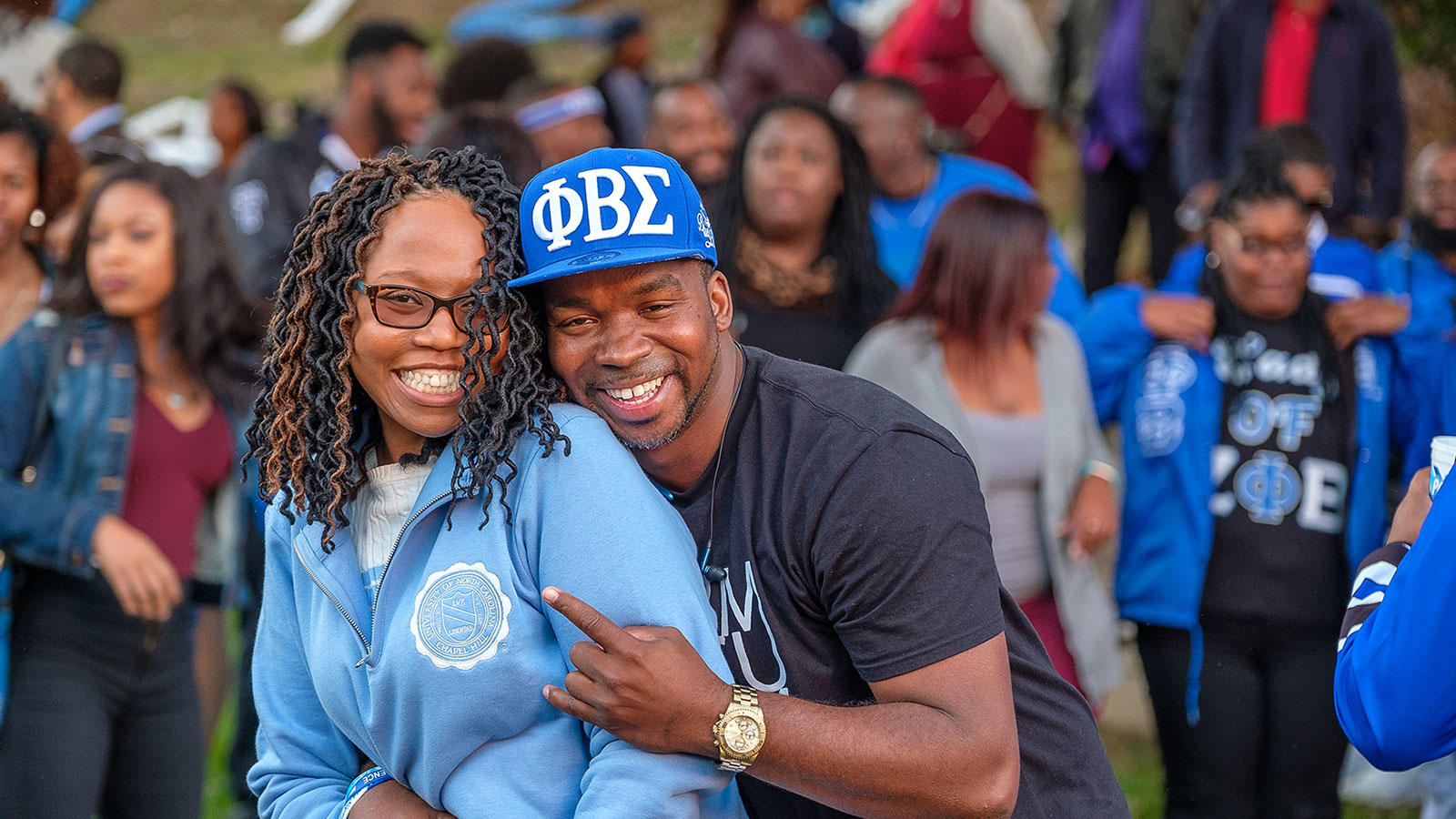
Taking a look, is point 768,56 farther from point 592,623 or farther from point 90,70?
point 592,623

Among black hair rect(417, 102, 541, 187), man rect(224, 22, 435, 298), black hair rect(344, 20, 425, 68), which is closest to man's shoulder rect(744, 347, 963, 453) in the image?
black hair rect(417, 102, 541, 187)

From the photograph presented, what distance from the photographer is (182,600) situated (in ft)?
13.6

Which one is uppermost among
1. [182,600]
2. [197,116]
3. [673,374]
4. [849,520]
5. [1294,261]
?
[197,116]

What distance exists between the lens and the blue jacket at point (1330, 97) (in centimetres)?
635

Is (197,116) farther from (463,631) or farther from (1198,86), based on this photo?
(463,631)

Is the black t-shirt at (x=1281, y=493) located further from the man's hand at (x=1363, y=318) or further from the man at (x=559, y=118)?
the man at (x=559, y=118)

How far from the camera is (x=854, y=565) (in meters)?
2.29

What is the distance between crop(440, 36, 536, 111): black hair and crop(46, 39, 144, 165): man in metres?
1.58

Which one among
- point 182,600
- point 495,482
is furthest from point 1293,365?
point 182,600

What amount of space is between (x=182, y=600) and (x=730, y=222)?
7.17 feet

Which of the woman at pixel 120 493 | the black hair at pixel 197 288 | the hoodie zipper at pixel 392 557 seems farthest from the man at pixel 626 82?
the hoodie zipper at pixel 392 557

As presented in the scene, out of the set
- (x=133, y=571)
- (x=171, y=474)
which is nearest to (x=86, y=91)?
(x=171, y=474)

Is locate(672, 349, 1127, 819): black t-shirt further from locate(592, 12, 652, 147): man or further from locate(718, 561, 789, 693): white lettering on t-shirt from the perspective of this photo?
locate(592, 12, 652, 147): man

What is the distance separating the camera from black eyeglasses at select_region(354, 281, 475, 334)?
2348mm
